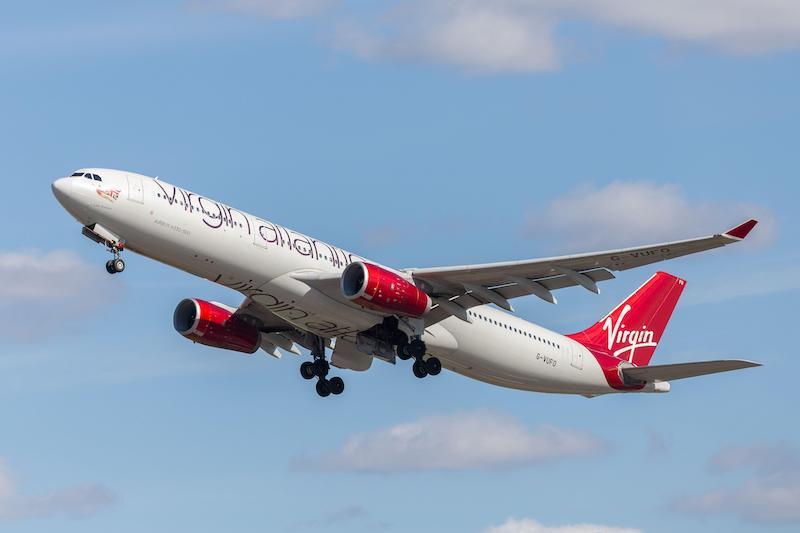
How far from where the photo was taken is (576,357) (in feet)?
186

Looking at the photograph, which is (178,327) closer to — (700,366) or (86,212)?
(86,212)

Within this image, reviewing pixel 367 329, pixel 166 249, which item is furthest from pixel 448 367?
pixel 166 249

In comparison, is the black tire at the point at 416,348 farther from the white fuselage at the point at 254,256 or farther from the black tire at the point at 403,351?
the white fuselage at the point at 254,256

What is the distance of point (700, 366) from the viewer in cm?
5325

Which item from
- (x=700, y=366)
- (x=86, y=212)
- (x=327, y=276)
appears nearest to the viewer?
(x=86, y=212)

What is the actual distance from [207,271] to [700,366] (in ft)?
60.7

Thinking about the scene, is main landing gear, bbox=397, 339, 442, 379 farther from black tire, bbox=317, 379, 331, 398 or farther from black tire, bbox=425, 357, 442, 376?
black tire, bbox=317, 379, 331, 398

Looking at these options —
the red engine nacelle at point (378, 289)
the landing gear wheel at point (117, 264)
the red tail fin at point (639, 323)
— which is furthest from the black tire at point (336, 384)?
the landing gear wheel at point (117, 264)

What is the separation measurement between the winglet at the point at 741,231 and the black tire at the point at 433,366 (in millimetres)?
12566

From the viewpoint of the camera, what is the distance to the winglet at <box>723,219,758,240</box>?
4247cm

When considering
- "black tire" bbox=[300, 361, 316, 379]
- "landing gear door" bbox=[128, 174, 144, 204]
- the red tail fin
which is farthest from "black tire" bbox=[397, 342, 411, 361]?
"landing gear door" bbox=[128, 174, 144, 204]

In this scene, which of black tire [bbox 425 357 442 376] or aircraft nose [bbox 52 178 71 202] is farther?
black tire [bbox 425 357 442 376]

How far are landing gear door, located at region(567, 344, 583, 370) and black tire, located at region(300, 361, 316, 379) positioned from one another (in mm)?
9985

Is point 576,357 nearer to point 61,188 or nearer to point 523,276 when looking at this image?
point 523,276
